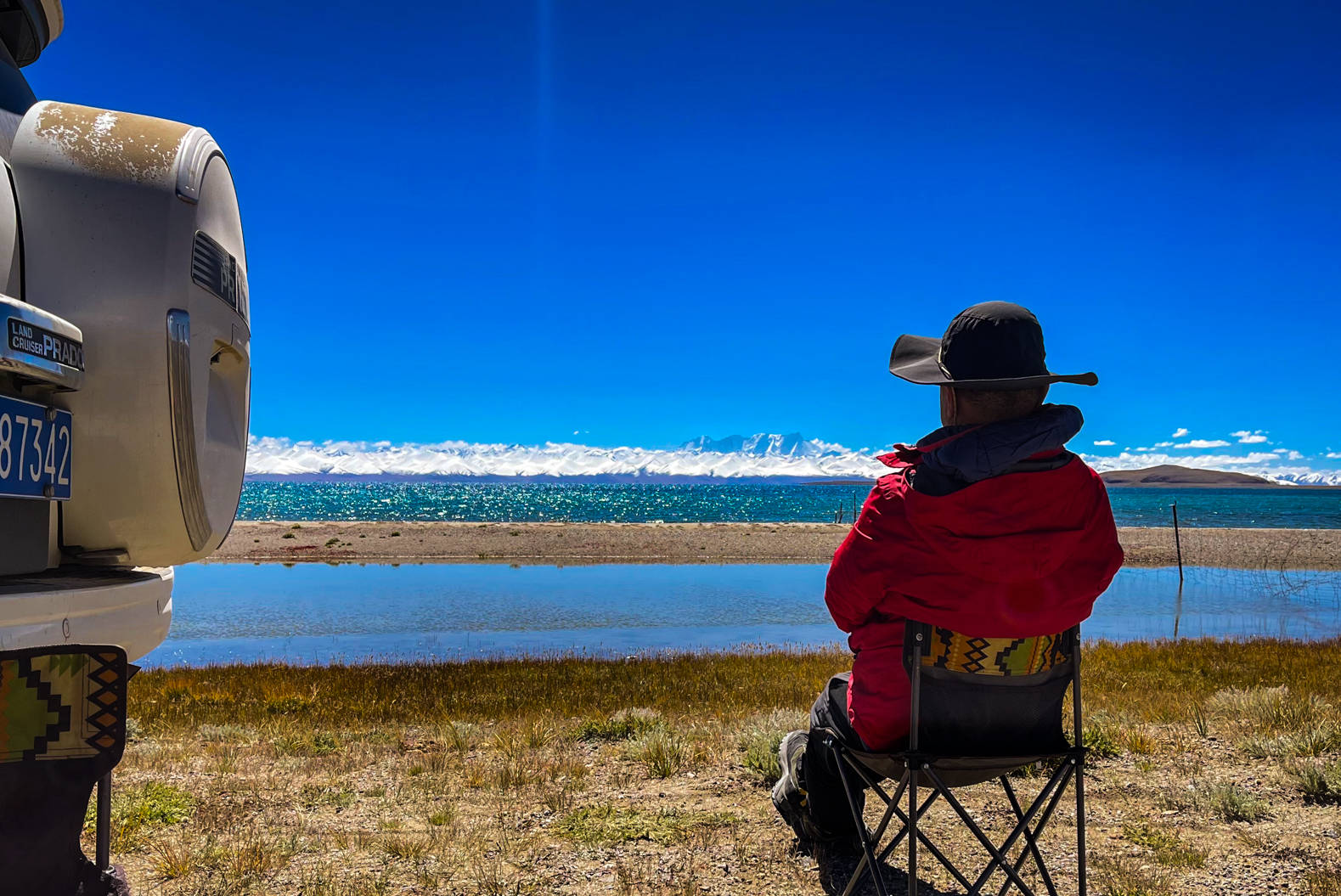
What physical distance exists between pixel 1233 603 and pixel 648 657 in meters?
16.9

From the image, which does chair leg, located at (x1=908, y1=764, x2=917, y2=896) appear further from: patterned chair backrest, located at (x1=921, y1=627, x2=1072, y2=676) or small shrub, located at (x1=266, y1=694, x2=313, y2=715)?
small shrub, located at (x1=266, y1=694, x2=313, y2=715)

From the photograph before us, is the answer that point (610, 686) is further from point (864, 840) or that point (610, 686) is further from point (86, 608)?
point (86, 608)

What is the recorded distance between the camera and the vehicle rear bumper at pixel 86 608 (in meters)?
1.97

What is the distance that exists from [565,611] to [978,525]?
18.0m

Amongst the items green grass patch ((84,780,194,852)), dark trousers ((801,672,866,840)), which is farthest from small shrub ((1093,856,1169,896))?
green grass patch ((84,780,194,852))

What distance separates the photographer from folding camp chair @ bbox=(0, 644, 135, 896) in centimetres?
181

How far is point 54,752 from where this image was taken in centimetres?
185

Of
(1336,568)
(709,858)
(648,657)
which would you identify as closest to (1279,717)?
(709,858)

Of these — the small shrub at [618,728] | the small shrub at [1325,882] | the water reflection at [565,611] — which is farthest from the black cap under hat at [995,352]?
the water reflection at [565,611]

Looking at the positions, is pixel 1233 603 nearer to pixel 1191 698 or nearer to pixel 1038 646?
pixel 1191 698

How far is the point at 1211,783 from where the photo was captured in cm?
486

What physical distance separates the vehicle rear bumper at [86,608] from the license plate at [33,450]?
0.72ft

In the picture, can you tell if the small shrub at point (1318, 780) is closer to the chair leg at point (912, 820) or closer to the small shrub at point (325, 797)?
the chair leg at point (912, 820)

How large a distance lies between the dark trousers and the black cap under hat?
3.92ft
